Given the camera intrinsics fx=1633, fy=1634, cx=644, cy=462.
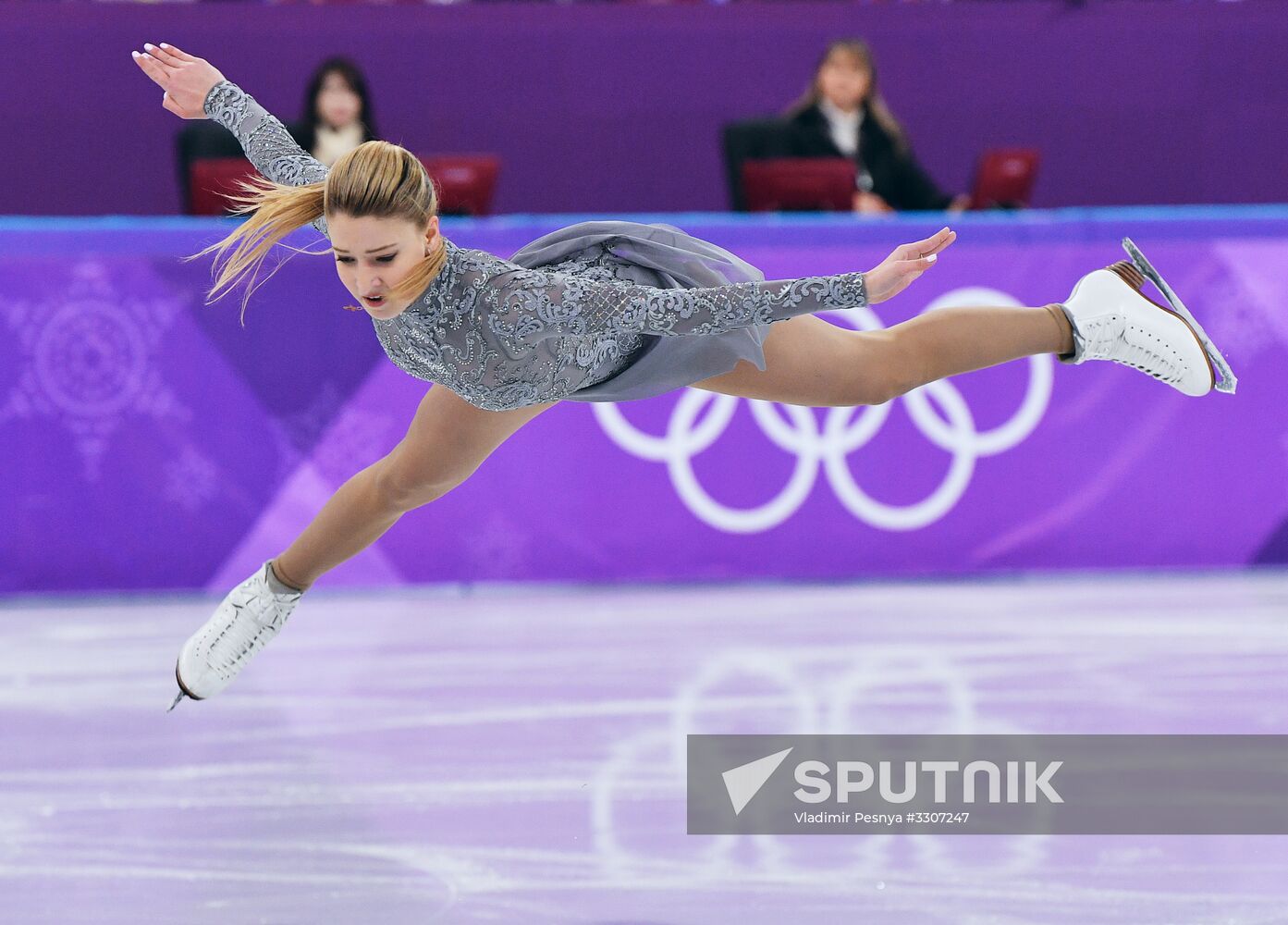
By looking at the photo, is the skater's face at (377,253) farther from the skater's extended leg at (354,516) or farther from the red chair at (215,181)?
the red chair at (215,181)

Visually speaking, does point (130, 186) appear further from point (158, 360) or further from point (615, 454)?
point (615, 454)

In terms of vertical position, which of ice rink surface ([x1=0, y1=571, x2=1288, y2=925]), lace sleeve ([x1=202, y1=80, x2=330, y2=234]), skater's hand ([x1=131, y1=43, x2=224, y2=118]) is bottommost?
ice rink surface ([x1=0, y1=571, x2=1288, y2=925])

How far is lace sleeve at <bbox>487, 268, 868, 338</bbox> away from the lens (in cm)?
261

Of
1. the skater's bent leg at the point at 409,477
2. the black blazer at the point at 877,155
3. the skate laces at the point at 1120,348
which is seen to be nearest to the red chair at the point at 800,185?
the black blazer at the point at 877,155

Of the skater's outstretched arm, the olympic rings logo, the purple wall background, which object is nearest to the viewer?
the skater's outstretched arm

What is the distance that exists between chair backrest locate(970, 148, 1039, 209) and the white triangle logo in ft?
10.3

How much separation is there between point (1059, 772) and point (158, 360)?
3250 mm

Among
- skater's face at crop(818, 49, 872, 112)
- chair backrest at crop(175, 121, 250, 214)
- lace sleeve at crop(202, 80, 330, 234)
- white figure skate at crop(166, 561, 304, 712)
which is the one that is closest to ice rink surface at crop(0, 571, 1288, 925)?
white figure skate at crop(166, 561, 304, 712)

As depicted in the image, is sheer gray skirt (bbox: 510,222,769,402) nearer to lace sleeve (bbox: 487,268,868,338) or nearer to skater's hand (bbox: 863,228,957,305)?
lace sleeve (bbox: 487,268,868,338)

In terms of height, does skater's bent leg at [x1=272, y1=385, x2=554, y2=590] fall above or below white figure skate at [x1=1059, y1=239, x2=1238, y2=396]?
below

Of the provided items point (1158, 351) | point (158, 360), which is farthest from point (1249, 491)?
point (158, 360)

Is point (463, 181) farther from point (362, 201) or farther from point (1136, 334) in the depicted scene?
point (362, 201)

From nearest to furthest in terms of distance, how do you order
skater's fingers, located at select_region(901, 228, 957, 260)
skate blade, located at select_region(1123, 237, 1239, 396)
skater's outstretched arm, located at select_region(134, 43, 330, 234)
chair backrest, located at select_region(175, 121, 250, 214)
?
skater's fingers, located at select_region(901, 228, 957, 260), skater's outstretched arm, located at select_region(134, 43, 330, 234), skate blade, located at select_region(1123, 237, 1239, 396), chair backrest, located at select_region(175, 121, 250, 214)

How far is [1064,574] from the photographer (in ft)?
18.2
